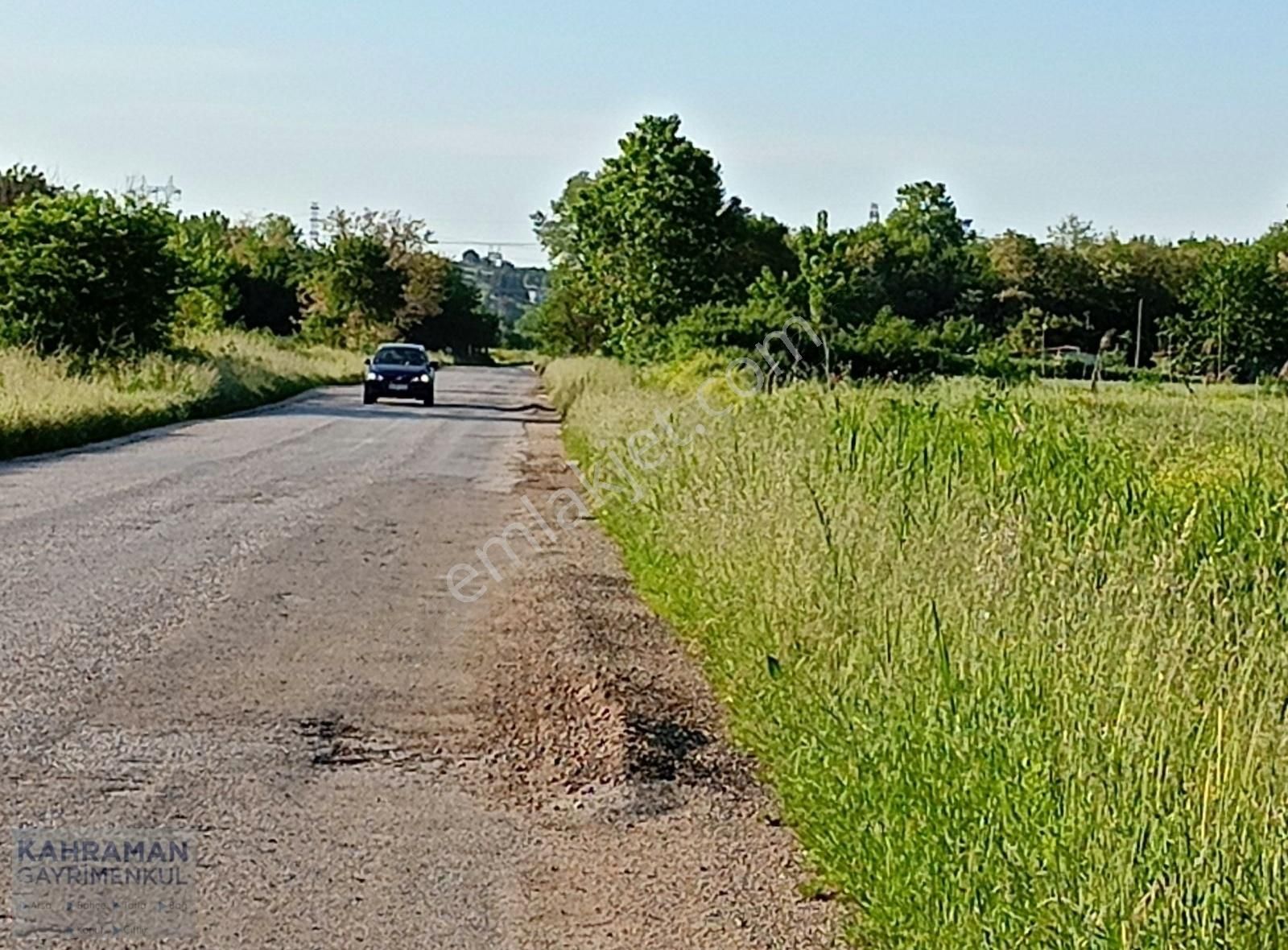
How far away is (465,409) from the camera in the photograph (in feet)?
143

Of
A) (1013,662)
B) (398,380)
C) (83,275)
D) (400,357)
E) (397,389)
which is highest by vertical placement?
(83,275)

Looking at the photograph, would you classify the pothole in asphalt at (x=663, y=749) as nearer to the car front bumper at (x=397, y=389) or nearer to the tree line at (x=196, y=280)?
the tree line at (x=196, y=280)

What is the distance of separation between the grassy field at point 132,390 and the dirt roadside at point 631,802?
15.8 metres

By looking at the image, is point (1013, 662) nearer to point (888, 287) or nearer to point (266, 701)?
point (266, 701)

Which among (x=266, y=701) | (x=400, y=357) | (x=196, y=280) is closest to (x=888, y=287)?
(x=400, y=357)

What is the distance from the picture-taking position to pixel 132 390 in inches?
1384

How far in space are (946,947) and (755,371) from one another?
63.1 feet

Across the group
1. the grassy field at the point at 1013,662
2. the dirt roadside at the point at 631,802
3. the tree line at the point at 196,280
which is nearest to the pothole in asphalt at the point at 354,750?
the dirt roadside at the point at 631,802

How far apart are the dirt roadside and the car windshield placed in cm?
3546

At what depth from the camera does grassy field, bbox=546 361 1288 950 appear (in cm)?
468

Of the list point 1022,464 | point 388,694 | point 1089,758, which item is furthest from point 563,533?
point 1089,758

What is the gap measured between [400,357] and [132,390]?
39.8 feet

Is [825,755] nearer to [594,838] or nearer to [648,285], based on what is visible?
[594,838]

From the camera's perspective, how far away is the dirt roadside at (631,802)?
5.79m
